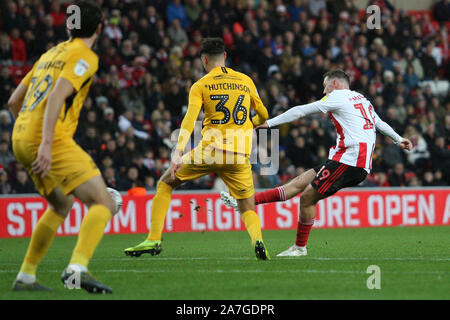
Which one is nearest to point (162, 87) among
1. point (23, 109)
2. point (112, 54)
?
point (112, 54)

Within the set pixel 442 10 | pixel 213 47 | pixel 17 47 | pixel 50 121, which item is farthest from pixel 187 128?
pixel 442 10

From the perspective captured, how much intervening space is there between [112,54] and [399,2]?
10.2 metres

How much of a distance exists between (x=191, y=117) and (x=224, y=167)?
0.71 metres

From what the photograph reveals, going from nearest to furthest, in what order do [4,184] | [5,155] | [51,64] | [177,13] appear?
[51,64], [4,184], [5,155], [177,13]

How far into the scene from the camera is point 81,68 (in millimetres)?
6340

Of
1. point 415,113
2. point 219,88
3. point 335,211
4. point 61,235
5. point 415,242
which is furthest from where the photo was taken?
point 415,113

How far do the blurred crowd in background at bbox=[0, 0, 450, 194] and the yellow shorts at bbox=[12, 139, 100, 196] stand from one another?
9.57 metres

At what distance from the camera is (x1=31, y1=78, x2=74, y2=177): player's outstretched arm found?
6.04m

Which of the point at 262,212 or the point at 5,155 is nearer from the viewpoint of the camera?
the point at 5,155

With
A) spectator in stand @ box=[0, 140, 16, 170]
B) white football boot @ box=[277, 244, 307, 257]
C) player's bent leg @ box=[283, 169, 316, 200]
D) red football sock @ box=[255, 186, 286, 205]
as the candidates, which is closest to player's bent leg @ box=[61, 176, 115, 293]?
white football boot @ box=[277, 244, 307, 257]

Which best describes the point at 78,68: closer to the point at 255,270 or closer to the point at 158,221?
the point at 255,270

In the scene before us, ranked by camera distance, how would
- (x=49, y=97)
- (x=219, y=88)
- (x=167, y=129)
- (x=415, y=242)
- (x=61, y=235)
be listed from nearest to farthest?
(x=49, y=97), (x=219, y=88), (x=415, y=242), (x=61, y=235), (x=167, y=129)

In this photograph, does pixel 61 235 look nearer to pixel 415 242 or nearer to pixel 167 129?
pixel 167 129

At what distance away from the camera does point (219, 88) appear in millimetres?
9078
